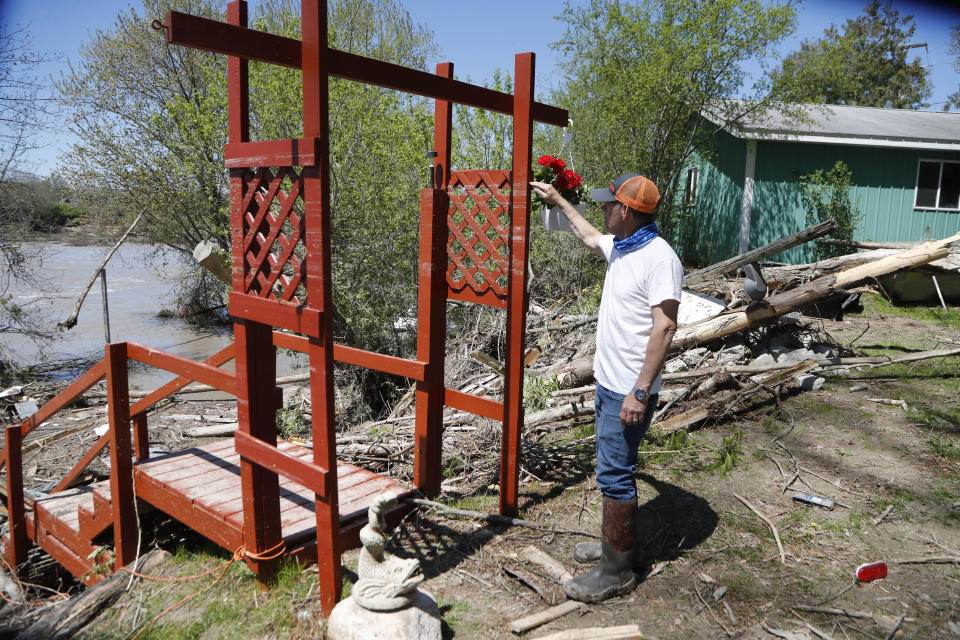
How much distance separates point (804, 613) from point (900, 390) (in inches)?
196

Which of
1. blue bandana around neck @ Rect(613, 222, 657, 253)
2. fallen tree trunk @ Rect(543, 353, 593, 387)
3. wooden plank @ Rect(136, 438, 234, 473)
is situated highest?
blue bandana around neck @ Rect(613, 222, 657, 253)

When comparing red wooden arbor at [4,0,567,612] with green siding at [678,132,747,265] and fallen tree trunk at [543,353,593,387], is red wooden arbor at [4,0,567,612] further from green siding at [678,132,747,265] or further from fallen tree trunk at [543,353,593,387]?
green siding at [678,132,747,265]

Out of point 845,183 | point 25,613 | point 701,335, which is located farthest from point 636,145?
point 25,613

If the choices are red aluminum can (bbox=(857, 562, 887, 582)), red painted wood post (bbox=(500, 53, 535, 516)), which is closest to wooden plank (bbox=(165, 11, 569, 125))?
red painted wood post (bbox=(500, 53, 535, 516))

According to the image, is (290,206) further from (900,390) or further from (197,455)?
(900,390)

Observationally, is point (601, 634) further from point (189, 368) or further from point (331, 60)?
point (331, 60)

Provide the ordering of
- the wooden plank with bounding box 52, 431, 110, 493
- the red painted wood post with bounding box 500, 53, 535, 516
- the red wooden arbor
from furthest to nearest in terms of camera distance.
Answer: the wooden plank with bounding box 52, 431, 110, 493, the red painted wood post with bounding box 500, 53, 535, 516, the red wooden arbor

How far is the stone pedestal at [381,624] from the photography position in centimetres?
285

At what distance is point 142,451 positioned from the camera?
520 cm

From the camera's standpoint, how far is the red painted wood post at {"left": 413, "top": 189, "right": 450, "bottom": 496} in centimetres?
430

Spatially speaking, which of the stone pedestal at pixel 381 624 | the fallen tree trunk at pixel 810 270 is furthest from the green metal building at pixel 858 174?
the stone pedestal at pixel 381 624

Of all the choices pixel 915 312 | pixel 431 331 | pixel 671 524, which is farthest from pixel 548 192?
pixel 915 312

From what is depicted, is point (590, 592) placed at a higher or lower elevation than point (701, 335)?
lower

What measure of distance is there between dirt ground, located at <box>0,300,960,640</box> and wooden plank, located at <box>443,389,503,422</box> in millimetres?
Answer: 753
